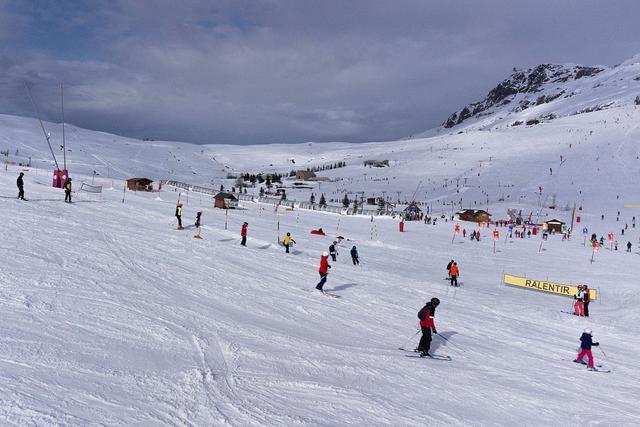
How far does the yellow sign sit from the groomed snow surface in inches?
21.3

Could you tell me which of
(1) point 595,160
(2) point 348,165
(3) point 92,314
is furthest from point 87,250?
(2) point 348,165

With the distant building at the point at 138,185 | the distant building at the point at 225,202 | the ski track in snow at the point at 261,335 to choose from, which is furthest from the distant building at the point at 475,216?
the distant building at the point at 138,185

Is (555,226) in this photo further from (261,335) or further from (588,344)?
(261,335)

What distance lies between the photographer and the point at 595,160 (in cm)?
9925

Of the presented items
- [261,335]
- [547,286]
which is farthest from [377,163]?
[261,335]

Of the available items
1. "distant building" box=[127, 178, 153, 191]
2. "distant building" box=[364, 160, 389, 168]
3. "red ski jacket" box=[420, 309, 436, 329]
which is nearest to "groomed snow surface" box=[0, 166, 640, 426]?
"red ski jacket" box=[420, 309, 436, 329]

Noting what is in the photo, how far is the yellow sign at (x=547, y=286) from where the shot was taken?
70.2ft

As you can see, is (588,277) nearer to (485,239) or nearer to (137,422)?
(485,239)

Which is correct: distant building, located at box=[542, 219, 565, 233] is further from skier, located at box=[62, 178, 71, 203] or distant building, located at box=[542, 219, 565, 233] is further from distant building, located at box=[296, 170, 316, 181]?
distant building, located at box=[296, 170, 316, 181]

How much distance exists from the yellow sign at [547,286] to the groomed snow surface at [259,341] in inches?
A: 21.3

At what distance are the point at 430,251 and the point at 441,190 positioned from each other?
63060 millimetres

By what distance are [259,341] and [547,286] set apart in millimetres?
17361

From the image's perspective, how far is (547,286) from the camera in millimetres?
22234

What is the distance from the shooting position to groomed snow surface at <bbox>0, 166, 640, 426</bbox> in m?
6.38
